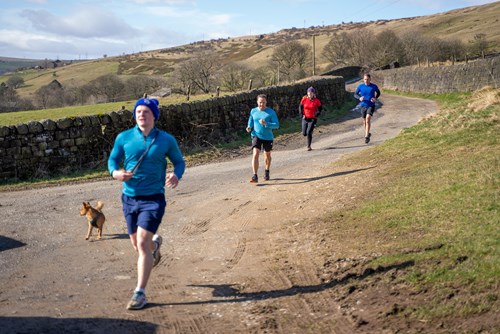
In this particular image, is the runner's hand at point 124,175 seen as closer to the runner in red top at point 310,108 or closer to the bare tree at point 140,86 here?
the runner in red top at point 310,108

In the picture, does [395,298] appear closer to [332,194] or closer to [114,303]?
[114,303]

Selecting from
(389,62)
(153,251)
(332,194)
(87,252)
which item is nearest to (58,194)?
(87,252)

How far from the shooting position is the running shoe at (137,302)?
5.69 meters

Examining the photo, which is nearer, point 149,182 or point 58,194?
point 149,182

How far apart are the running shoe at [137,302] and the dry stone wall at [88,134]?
10.9m

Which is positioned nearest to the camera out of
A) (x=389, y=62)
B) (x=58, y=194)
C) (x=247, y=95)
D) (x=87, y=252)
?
(x=87, y=252)

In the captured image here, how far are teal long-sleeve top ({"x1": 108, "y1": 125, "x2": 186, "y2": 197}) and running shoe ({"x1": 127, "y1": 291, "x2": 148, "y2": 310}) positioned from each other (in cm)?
102

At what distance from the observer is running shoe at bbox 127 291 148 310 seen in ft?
18.7

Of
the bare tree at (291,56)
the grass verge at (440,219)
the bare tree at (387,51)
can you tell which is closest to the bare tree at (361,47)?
the bare tree at (387,51)

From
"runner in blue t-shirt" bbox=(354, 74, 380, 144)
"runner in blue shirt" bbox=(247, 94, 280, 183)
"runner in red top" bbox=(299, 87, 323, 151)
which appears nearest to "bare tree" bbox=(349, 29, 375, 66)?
"runner in blue t-shirt" bbox=(354, 74, 380, 144)

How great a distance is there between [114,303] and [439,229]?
369 centimetres

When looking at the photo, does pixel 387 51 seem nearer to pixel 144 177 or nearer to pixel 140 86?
pixel 140 86

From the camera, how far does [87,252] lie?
8.28m

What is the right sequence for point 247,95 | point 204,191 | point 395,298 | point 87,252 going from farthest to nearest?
point 247,95, point 204,191, point 87,252, point 395,298
